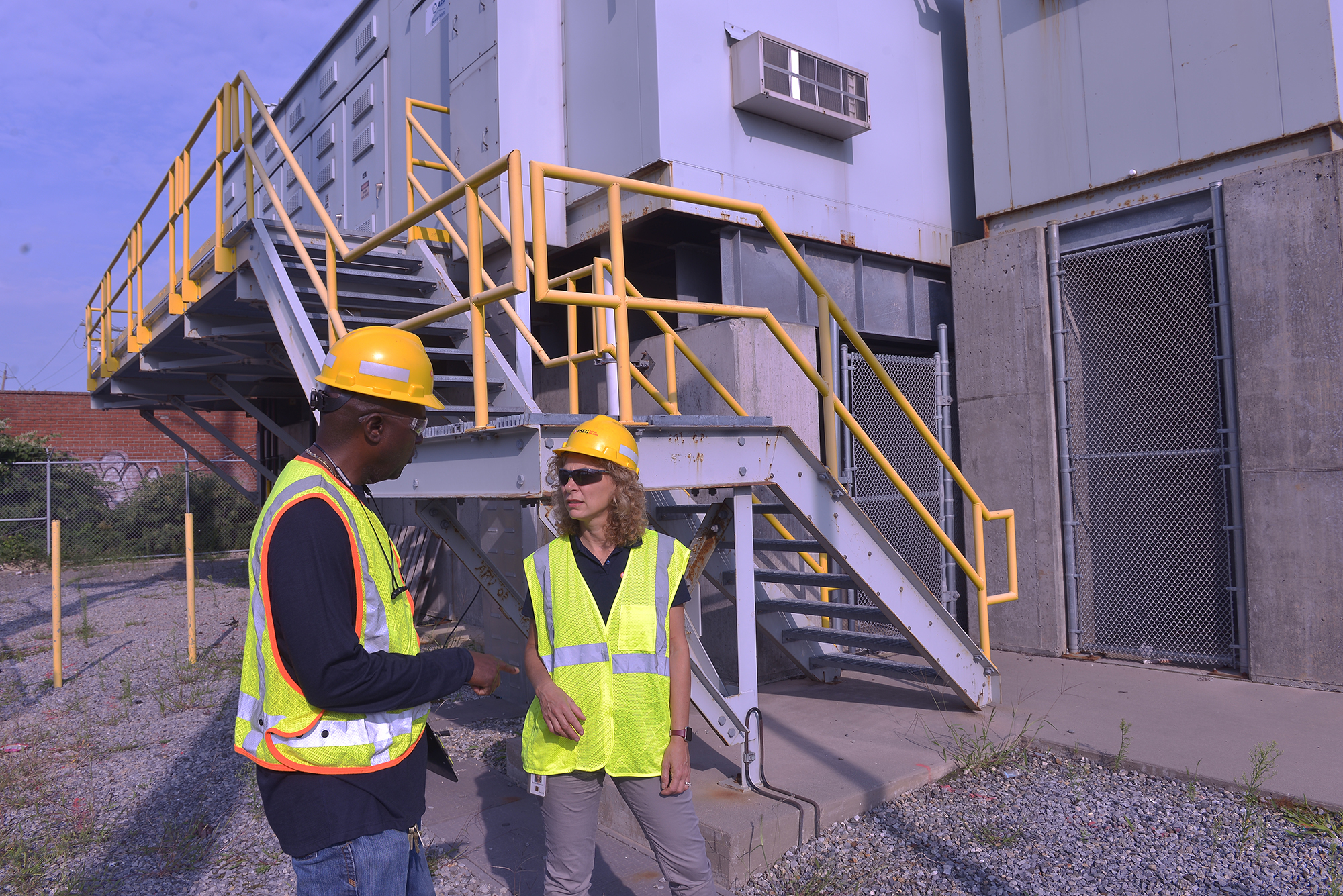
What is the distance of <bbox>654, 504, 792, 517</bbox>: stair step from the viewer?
5.12 metres

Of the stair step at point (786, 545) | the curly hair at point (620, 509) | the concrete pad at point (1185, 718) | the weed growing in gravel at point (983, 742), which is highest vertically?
the curly hair at point (620, 509)

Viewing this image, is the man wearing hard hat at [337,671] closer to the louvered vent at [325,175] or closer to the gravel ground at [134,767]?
the gravel ground at [134,767]

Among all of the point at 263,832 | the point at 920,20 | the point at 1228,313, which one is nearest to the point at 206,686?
the point at 263,832

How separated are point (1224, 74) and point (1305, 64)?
22.8 inches

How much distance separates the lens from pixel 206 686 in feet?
24.0

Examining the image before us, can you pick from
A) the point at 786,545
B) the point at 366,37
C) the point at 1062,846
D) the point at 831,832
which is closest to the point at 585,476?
the point at 831,832

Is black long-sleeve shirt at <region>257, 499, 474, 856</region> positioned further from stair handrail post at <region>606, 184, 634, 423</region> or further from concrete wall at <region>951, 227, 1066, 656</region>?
concrete wall at <region>951, 227, 1066, 656</region>

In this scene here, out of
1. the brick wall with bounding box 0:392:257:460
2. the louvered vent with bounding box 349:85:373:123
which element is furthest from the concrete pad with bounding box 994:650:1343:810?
the brick wall with bounding box 0:392:257:460

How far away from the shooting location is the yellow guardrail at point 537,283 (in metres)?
3.75

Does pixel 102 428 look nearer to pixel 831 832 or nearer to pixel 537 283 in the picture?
pixel 537 283

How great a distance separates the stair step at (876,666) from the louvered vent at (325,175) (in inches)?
367

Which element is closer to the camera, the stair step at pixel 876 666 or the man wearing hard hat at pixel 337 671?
the man wearing hard hat at pixel 337 671

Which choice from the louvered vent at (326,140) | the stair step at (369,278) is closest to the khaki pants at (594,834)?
the stair step at (369,278)

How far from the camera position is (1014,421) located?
25.6 ft
